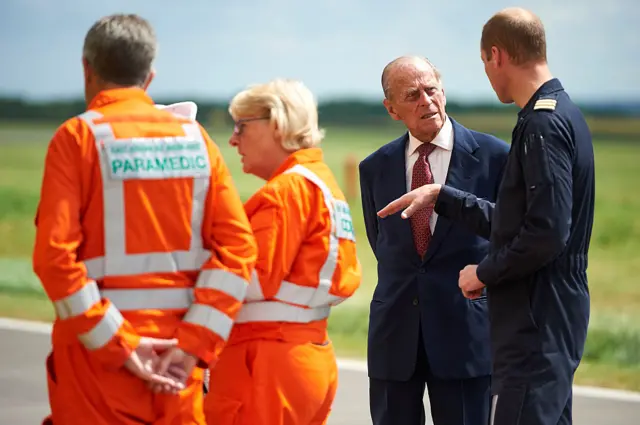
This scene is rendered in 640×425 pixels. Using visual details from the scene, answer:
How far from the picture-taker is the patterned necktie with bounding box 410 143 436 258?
426 centimetres

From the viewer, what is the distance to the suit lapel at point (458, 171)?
419cm

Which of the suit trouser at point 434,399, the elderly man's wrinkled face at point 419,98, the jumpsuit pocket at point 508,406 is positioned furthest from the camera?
the elderly man's wrinkled face at point 419,98

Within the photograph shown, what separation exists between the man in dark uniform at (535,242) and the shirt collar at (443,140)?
890mm

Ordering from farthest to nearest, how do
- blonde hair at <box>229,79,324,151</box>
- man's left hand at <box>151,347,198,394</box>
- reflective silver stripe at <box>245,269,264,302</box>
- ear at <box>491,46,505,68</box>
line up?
blonde hair at <box>229,79,324,151</box> < reflective silver stripe at <box>245,269,264,302</box> < ear at <box>491,46,505,68</box> < man's left hand at <box>151,347,198,394</box>

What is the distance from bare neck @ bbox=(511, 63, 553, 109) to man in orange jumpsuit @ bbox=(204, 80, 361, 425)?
0.70 metres

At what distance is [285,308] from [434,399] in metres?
0.84

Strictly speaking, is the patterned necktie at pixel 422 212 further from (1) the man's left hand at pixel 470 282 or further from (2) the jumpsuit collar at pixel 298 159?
(1) the man's left hand at pixel 470 282

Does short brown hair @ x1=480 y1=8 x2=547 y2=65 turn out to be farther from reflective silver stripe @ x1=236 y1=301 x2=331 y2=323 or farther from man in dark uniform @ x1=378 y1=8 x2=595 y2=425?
reflective silver stripe @ x1=236 y1=301 x2=331 y2=323

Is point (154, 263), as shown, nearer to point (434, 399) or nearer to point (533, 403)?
point (533, 403)

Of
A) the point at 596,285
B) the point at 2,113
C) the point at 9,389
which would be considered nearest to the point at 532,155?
the point at 9,389

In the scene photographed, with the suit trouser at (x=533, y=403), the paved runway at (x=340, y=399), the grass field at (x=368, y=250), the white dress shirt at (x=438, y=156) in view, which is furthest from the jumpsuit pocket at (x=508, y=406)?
the grass field at (x=368, y=250)

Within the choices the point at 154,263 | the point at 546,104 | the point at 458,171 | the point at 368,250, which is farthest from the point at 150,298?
the point at 368,250

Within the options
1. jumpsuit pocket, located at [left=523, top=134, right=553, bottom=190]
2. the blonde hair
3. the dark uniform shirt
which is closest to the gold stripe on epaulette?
the dark uniform shirt

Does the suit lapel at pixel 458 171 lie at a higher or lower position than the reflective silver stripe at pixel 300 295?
higher
